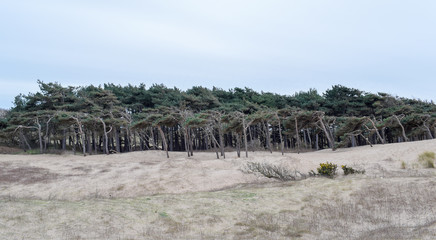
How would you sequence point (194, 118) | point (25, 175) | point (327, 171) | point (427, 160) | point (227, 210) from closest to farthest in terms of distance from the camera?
point (227, 210) → point (327, 171) → point (427, 160) → point (25, 175) → point (194, 118)

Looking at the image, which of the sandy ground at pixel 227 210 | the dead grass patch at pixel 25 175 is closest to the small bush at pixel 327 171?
the sandy ground at pixel 227 210

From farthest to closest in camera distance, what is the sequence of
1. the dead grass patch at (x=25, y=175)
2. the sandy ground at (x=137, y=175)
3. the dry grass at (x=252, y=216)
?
the dead grass patch at (x=25, y=175) < the sandy ground at (x=137, y=175) < the dry grass at (x=252, y=216)

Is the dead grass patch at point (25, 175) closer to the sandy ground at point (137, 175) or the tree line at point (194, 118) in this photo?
the sandy ground at point (137, 175)

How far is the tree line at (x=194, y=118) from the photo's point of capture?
94.3ft

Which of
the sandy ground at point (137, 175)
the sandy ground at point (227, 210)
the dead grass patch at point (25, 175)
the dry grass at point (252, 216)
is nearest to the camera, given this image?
the dry grass at point (252, 216)

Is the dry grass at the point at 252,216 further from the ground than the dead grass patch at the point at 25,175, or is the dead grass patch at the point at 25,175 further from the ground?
the dead grass patch at the point at 25,175

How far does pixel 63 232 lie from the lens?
6.72 m

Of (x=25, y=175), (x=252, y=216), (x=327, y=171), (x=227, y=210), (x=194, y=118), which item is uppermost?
(x=194, y=118)

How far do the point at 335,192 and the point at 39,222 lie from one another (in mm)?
8937

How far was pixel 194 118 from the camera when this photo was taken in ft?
79.3

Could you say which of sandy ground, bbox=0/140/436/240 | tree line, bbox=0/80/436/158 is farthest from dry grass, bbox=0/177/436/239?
tree line, bbox=0/80/436/158

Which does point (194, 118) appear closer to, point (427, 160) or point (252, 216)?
point (427, 160)

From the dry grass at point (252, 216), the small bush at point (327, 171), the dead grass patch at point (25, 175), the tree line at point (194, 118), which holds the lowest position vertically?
the dry grass at point (252, 216)

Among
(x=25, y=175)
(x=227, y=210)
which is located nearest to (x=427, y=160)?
(x=227, y=210)
